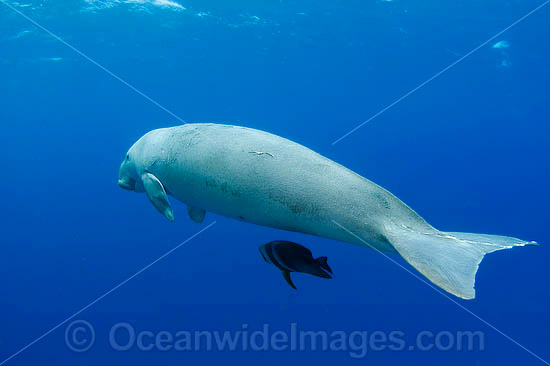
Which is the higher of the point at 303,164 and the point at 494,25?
the point at 494,25

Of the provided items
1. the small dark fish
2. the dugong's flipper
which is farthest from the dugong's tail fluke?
the dugong's flipper

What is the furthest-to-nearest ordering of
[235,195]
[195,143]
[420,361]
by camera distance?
→ [420,361] < [195,143] < [235,195]

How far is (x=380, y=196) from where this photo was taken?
327 centimetres

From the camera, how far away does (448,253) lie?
275 centimetres

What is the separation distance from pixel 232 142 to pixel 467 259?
253 centimetres

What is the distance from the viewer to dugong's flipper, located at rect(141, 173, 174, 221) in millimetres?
4891

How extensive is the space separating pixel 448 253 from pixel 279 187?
5.02 feet

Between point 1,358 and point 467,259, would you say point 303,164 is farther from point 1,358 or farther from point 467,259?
point 1,358

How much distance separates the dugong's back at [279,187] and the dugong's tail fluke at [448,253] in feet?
0.60

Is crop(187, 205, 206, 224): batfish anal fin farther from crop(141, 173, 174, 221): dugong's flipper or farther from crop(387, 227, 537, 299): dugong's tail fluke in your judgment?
crop(387, 227, 537, 299): dugong's tail fluke

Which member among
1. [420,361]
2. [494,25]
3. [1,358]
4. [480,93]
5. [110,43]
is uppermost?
[494,25]

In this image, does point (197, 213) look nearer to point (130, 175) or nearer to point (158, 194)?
point (158, 194)

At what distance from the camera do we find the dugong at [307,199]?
9.08ft

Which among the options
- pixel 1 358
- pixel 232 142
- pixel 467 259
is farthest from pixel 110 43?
pixel 467 259
